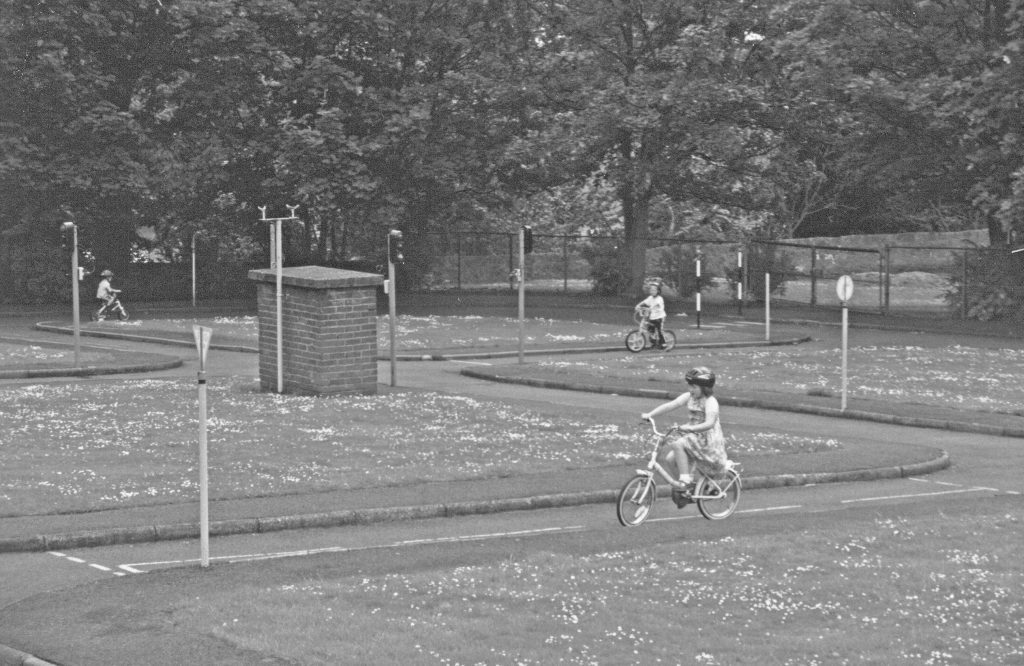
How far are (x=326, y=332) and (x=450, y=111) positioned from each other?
28.2 meters

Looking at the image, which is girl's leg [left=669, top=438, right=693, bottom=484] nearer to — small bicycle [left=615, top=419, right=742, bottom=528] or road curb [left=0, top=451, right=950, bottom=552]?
small bicycle [left=615, top=419, right=742, bottom=528]

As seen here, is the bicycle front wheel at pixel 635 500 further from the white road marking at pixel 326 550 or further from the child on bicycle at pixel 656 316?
the child on bicycle at pixel 656 316

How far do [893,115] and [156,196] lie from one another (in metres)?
22.9

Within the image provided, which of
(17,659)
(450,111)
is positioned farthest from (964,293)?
(17,659)

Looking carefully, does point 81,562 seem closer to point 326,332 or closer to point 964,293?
point 326,332

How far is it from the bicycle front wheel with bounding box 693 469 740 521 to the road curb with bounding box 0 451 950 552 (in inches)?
61.1

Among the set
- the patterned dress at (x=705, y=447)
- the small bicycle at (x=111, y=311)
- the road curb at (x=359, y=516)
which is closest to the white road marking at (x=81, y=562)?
the road curb at (x=359, y=516)

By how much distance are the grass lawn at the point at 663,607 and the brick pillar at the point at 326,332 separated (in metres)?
13.0

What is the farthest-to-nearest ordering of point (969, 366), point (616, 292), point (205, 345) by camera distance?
point (616, 292) → point (969, 366) → point (205, 345)

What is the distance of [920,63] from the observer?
5059 cm

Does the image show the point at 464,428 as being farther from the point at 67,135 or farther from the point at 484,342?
the point at 67,135

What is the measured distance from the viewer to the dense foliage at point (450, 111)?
4922 cm

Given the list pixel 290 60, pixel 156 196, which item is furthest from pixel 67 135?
pixel 290 60

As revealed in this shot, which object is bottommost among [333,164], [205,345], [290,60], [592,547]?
[592,547]
